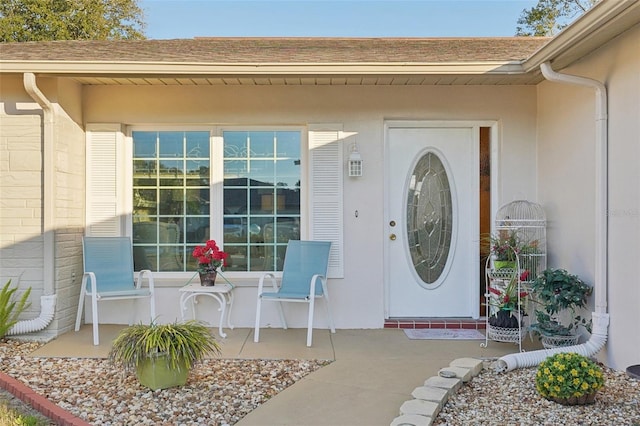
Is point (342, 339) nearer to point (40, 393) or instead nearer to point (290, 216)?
point (290, 216)

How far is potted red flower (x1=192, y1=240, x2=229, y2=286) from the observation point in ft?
15.2

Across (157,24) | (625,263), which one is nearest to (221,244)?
(625,263)

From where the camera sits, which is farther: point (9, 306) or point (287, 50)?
point (287, 50)

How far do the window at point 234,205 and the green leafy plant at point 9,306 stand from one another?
1.04 meters

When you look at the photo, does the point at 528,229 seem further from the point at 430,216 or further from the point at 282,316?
the point at 282,316


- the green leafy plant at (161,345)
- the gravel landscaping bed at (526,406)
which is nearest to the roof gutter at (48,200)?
the green leafy plant at (161,345)

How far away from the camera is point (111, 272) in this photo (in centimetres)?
468

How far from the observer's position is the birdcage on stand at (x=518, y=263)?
412 centimetres

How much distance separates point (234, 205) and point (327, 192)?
94 cm

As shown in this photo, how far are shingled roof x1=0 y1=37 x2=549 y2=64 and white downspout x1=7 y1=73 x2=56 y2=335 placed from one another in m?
0.57

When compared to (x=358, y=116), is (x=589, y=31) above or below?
above

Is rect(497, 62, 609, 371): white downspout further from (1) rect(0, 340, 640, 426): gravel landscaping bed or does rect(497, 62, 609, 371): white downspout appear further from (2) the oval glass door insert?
(2) the oval glass door insert

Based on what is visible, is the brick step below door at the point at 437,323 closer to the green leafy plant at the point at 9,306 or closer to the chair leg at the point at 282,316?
the chair leg at the point at 282,316

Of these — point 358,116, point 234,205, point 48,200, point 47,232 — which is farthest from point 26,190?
point 358,116
